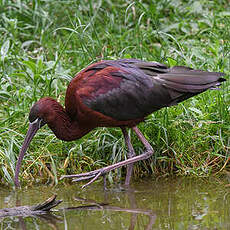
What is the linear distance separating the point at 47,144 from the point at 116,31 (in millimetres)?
2679

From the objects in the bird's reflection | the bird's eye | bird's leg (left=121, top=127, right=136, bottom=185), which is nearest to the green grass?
bird's leg (left=121, top=127, right=136, bottom=185)

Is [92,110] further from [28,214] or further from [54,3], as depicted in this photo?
[54,3]

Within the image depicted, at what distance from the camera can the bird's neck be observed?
545cm

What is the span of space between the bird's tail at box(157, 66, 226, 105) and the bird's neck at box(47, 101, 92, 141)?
0.89 m

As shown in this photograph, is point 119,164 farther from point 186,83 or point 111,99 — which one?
point 186,83

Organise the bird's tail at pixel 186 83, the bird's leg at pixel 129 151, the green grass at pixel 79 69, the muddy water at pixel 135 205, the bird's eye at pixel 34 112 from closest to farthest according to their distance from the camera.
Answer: the muddy water at pixel 135 205, the bird's eye at pixel 34 112, the bird's tail at pixel 186 83, the bird's leg at pixel 129 151, the green grass at pixel 79 69

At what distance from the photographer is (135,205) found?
4879mm

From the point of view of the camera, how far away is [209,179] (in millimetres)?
5582

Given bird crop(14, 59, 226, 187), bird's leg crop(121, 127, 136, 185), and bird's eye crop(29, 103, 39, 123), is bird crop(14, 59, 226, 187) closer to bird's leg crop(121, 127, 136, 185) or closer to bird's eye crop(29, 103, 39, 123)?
bird's eye crop(29, 103, 39, 123)

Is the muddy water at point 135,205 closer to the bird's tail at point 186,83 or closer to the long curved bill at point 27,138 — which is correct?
the long curved bill at point 27,138

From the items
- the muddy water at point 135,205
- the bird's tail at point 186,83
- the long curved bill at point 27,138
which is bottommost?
the muddy water at point 135,205

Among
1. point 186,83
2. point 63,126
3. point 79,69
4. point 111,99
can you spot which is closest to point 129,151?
point 111,99

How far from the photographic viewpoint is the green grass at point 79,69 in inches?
228

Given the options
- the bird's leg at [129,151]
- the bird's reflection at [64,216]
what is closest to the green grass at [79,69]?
the bird's leg at [129,151]
